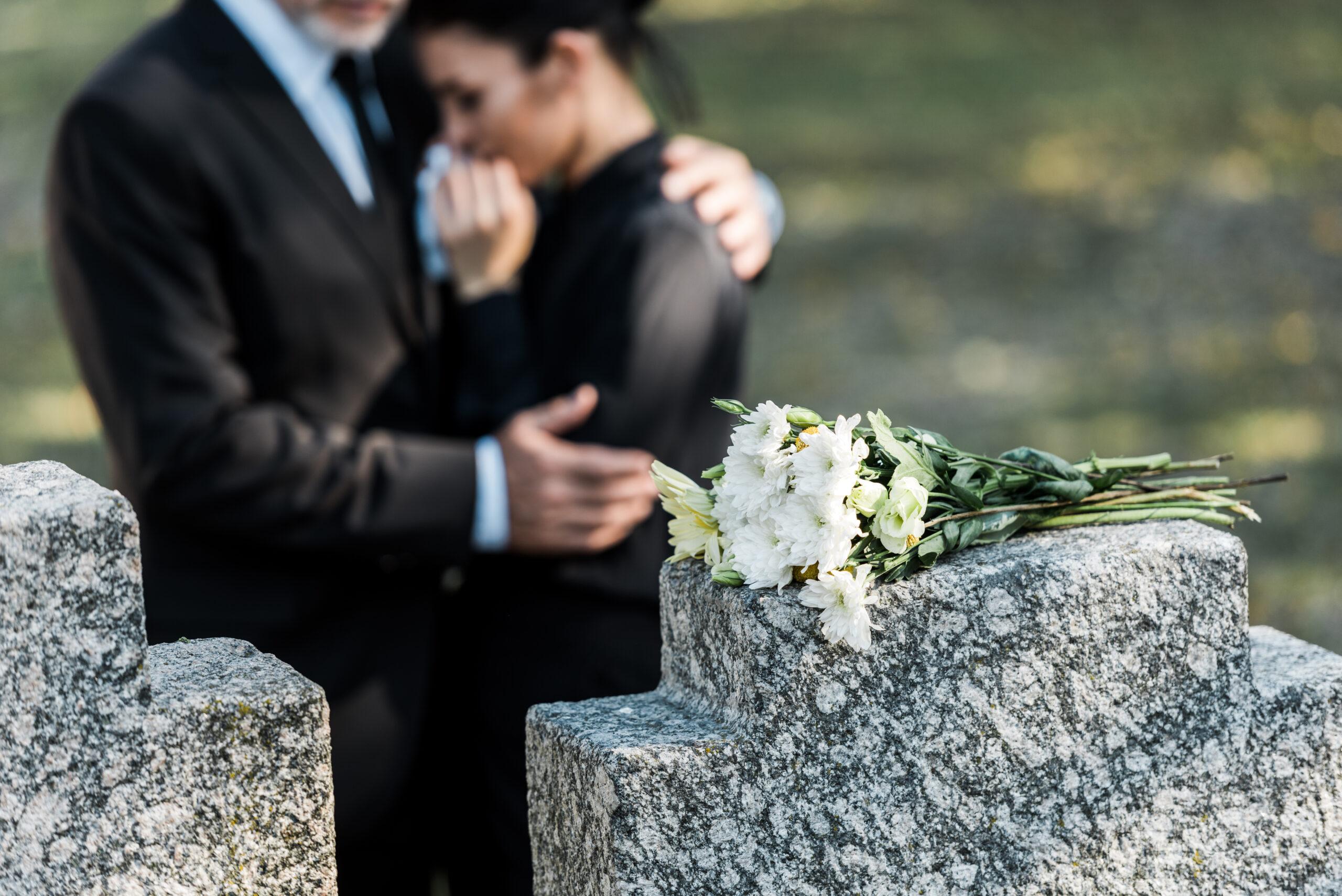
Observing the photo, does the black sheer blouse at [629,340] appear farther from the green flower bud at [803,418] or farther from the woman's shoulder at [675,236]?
the green flower bud at [803,418]

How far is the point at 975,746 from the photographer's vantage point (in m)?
1.70

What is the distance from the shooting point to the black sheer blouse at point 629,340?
276 cm

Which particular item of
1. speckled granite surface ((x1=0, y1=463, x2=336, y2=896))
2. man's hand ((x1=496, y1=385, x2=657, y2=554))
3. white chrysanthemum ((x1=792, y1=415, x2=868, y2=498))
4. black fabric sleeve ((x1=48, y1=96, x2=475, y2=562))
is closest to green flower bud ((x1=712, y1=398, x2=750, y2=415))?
white chrysanthemum ((x1=792, y1=415, x2=868, y2=498))

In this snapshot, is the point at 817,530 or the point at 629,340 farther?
the point at 629,340

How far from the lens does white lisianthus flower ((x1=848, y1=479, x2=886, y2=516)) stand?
165 cm

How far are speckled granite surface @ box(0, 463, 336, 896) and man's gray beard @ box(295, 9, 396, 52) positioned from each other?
1350 mm

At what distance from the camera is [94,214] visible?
2539mm

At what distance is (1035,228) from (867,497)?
29.9ft

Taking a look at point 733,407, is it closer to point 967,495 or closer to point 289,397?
point 967,495

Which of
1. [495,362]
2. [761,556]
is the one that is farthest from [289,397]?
[761,556]

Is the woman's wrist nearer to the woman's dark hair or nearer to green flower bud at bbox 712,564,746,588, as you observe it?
the woman's dark hair

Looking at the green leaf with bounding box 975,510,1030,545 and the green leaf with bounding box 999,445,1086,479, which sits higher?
the green leaf with bounding box 999,445,1086,479

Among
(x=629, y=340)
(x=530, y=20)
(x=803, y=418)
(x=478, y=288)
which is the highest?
(x=530, y=20)

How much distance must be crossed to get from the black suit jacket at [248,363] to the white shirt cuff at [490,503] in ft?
0.08
